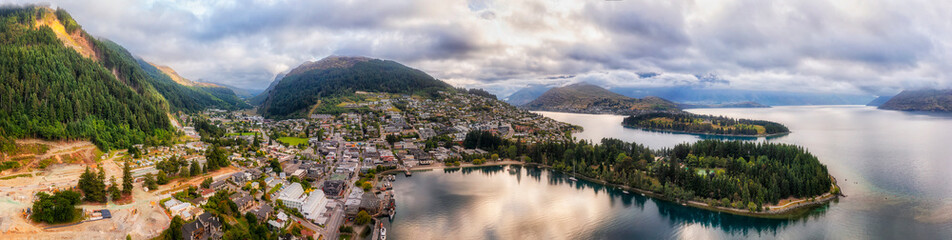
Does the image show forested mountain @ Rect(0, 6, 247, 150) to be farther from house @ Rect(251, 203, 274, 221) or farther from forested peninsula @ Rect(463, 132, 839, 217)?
forested peninsula @ Rect(463, 132, 839, 217)

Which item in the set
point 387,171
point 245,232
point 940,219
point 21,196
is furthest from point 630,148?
point 21,196

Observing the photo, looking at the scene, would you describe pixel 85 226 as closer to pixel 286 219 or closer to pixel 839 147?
pixel 286 219

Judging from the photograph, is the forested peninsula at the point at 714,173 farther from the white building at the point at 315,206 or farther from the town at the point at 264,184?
the white building at the point at 315,206

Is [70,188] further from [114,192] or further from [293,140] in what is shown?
[293,140]

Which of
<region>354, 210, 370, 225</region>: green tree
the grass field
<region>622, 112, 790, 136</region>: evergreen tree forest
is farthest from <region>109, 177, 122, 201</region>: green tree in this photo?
<region>622, 112, 790, 136</region>: evergreen tree forest

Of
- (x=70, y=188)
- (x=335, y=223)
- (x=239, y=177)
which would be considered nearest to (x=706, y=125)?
(x=335, y=223)

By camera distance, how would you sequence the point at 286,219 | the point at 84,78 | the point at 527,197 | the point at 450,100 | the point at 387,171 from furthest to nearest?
the point at 450,100 < the point at 387,171 < the point at 84,78 < the point at 527,197 < the point at 286,219

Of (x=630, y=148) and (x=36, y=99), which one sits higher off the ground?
(x=36, y=99)
